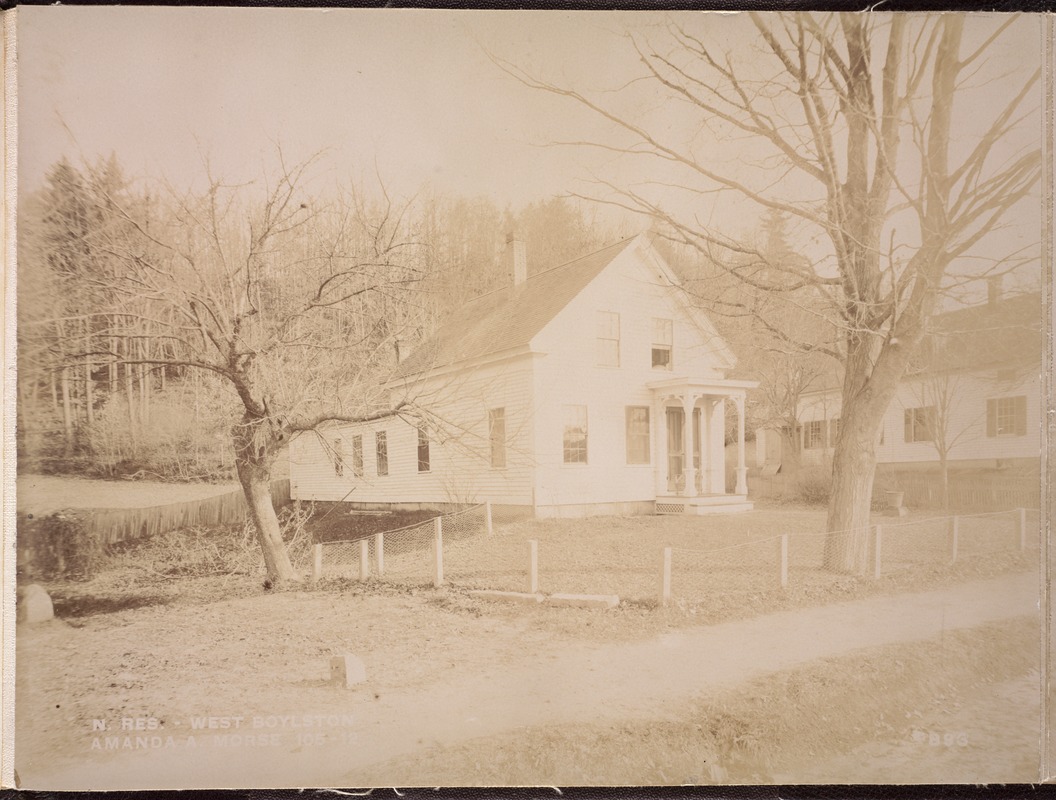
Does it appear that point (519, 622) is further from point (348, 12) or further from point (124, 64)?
point (124, 64)

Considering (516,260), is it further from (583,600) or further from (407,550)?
(583,600)

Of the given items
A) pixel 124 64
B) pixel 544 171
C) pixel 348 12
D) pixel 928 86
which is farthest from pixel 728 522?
pixel 124 64

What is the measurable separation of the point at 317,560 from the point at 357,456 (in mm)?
675

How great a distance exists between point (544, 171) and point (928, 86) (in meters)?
2.26

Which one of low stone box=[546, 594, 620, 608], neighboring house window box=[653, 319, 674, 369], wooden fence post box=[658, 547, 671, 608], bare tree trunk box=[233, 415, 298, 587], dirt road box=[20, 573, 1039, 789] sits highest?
neighboring house window box=[653, 319, 674, 369]

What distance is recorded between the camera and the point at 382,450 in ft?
10.3

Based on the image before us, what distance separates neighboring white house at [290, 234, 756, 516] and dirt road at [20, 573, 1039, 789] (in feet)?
2.58

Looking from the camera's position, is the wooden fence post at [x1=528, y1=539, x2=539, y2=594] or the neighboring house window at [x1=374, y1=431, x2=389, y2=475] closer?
the wooden fence post at [x1=528, y1=539, x2=539, y2=594]

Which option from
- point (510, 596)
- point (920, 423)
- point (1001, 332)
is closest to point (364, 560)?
point (510, 596)

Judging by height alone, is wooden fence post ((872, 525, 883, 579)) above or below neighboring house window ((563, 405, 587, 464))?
below

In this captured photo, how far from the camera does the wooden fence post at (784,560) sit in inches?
120

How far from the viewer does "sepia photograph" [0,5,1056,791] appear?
2855 millimetres

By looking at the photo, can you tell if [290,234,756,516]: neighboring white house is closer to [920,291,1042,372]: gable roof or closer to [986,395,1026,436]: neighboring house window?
[920,291,1042,372]: gable roof

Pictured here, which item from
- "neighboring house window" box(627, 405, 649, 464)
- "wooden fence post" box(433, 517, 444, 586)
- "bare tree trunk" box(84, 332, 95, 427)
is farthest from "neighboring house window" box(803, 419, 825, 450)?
"bare tree trunk" box(84, 332, 95, 427)
